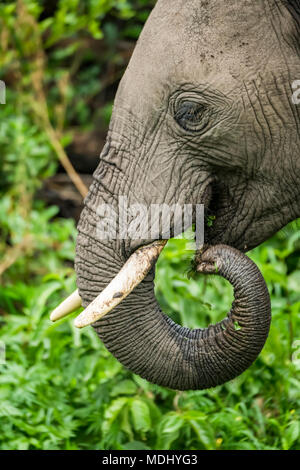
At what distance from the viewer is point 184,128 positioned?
3.04 meters

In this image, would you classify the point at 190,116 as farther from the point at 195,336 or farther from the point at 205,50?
the point at 195,336

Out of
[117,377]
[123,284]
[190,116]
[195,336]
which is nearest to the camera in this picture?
[123,284]

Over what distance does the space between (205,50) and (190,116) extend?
0.23 m

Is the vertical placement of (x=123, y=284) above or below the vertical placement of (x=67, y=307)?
above

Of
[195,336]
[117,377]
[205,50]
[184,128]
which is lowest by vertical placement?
[117,377]

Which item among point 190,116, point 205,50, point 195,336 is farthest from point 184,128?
point 195,336

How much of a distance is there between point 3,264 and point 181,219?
3.26 metres

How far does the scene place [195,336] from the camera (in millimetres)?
3156

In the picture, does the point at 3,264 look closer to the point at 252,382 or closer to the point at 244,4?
the point at 252,382

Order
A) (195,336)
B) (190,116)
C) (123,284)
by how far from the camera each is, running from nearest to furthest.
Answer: (123,284) < (190,116) < (195,336)

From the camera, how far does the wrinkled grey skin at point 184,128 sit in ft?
9.78

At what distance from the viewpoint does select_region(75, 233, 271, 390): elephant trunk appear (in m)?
3.04

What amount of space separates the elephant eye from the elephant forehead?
8cm

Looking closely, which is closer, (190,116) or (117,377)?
(190,116)
